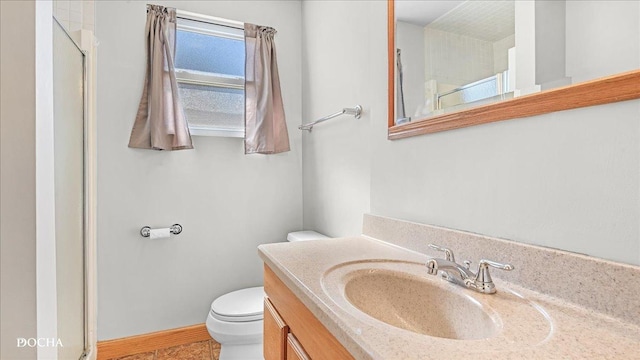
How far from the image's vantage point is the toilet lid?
152 cm

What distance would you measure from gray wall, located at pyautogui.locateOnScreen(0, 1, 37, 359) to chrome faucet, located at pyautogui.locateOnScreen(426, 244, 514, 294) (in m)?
1.17

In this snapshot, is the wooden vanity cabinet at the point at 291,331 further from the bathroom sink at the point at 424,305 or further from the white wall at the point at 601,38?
the white wall at the point at 601,38

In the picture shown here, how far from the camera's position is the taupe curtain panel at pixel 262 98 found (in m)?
2.07

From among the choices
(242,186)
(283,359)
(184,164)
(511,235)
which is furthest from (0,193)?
(511,235)

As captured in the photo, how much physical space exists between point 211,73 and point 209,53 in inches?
5.6

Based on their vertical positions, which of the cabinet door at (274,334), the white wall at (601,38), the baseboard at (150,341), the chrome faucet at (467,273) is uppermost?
the white wall at (601,38)

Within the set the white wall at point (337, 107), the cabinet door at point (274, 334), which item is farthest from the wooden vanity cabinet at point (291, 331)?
the white wall at point (337, 107)

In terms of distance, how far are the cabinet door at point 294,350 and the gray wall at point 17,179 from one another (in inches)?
30.5

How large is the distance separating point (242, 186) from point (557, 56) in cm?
181

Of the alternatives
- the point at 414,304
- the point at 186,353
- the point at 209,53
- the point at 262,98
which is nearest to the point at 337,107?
the point at 262,98

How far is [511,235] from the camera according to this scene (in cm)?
79

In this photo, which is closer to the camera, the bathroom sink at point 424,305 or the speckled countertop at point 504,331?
the speckled countertop at point 504,331

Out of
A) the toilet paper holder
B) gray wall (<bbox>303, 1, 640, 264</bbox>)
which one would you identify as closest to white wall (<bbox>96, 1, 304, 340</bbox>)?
the toilet paper holder

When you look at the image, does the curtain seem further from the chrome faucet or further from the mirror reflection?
the chrome faucet
